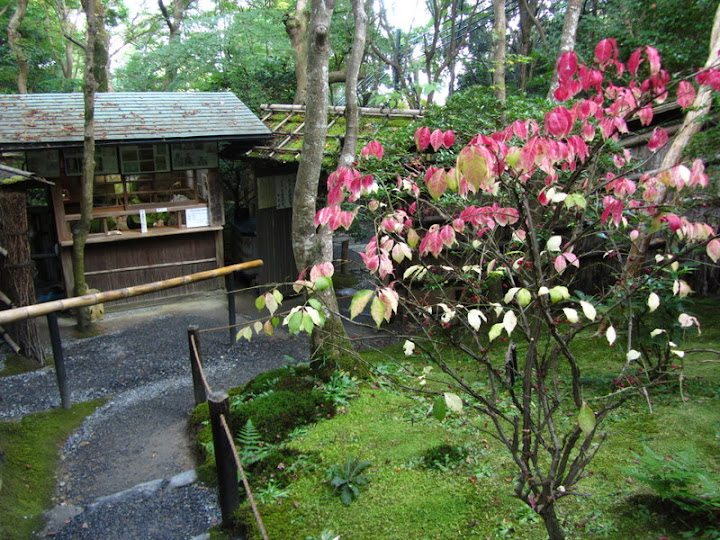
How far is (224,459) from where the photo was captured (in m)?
3.93

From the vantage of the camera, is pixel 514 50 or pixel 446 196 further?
pixel 514 50

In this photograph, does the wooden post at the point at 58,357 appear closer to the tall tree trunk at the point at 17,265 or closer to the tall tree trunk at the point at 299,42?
the tall tree trunk at the point at 17,265

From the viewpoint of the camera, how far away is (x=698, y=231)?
278cm

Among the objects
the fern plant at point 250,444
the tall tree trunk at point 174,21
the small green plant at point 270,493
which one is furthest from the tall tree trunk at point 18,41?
the small green plant at point 270,493

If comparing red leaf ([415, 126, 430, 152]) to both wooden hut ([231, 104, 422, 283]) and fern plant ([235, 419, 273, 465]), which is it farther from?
wooden hut ([231, 104, 422, 283])

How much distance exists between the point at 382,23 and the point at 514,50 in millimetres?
8192

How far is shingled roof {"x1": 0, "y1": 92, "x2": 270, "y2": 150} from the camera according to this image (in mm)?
9766

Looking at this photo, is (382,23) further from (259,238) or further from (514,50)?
(259,238)

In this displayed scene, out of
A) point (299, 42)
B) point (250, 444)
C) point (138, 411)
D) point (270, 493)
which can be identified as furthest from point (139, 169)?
point (270, 493)

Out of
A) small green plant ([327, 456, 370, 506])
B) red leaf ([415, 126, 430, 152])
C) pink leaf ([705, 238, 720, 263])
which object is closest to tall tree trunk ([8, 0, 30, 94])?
small green plant ([327, 456, 370, 506])

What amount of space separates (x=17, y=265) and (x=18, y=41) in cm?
1623

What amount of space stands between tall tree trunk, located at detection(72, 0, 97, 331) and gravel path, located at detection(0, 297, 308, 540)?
0.88m

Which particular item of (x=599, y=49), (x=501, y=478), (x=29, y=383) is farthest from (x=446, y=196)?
(x=29, y=383)

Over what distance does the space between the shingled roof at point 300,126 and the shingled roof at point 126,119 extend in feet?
1.36
